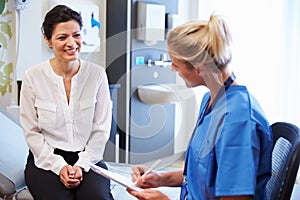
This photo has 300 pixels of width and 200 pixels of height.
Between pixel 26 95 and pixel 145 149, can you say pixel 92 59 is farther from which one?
pixel 26 95

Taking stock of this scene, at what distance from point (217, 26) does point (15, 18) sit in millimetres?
1648

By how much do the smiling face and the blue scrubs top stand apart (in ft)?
2.33

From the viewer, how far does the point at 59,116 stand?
1.58 metres

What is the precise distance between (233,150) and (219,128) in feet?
0.25

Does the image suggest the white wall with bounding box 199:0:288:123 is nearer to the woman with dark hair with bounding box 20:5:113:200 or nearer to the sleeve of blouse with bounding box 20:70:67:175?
the woman with dark hair with bounding box 20:5:113:200

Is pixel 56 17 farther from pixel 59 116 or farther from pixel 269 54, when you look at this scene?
pixel 269 54

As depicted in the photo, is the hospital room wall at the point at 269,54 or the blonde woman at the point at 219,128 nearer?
the blonde woman at the point at 219,128

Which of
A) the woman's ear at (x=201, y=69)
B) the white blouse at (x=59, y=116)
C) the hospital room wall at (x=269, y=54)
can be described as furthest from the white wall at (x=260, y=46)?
the woman's ear at (x=201, y=69)

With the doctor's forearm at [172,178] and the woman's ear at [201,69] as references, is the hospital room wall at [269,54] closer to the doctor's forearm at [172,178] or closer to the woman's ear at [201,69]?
the doctor's forearm at [172,178]

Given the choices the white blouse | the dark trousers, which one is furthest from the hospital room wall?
the dark trousers

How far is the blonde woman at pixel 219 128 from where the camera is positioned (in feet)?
3.16

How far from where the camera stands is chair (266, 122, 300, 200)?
97 cm

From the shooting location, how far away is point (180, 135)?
3271mm

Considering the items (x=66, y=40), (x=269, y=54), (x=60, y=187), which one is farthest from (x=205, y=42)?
(x=269, y=54)
